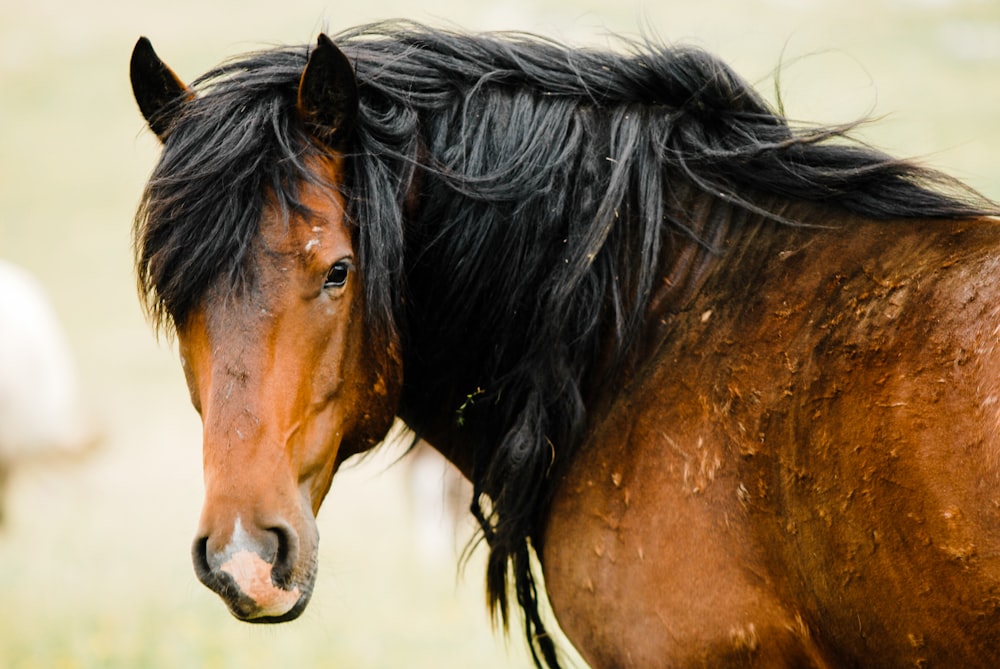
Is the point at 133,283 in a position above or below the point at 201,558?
below

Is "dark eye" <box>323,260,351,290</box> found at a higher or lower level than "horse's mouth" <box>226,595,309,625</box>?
higher

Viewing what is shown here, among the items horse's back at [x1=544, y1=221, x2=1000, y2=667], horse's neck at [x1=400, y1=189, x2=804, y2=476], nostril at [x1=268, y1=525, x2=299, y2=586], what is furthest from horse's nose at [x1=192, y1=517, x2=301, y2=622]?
horse's neck at [x1=400, y1=189, x2=804, y2=476]

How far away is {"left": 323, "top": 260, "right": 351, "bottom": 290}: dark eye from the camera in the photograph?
2.40 meters

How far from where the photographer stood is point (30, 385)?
11297 millimetres

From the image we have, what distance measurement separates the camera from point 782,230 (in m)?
2.52

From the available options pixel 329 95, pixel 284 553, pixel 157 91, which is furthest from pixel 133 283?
pixel 284 553

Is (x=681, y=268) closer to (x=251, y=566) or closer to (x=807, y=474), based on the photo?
(x=807, y=474)

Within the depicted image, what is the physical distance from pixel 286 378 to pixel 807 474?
1.29 meters

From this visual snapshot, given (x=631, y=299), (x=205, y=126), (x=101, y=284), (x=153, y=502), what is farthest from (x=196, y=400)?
(x=101, y=284)

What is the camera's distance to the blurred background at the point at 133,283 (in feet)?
20.1

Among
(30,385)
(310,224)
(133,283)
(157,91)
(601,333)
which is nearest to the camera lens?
(310,224)

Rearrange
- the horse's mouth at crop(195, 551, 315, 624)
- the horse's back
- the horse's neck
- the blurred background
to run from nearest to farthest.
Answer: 1. the horse's back
2. the horse's mouth at crop(195, 551, 315, 624)
3. the horse's neck
4. the blurred background

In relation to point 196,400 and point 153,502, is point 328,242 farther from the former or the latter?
point 153,502

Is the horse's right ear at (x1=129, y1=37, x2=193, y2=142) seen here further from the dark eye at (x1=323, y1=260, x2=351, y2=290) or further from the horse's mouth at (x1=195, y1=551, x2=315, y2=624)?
the horse's mouth at (x1=195, y1=551, x2=315, y2=624)
